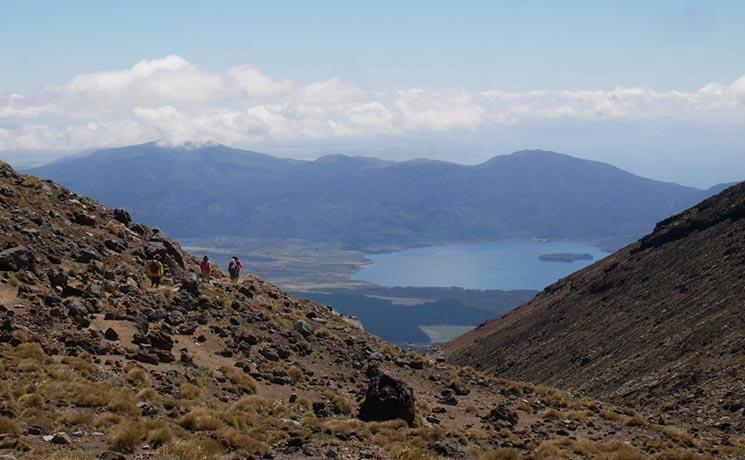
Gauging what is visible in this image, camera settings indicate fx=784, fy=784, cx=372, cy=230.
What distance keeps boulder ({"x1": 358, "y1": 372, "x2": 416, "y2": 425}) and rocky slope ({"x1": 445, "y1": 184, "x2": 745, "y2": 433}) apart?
60.3 ft

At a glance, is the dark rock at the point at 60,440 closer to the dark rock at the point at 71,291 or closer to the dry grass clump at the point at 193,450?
the dry grass clump at the point at 193,450

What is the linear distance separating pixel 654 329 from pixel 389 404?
45.9m

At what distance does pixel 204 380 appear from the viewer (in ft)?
78.3

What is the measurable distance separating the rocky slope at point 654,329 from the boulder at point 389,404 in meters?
18.4

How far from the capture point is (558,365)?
218 ft

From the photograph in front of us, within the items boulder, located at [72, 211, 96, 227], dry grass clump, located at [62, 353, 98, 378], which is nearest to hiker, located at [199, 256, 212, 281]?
boulder, located at [72, 211, 96, 227]

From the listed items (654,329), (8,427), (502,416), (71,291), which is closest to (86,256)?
(71,291)

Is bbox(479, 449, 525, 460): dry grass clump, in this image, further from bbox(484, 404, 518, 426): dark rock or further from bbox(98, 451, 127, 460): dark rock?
bbox(98, 451, 127, 460): dark rock

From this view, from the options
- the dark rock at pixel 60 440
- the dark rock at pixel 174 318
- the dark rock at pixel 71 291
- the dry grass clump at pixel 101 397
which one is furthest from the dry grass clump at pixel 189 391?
the dark rock at pixel 71 291

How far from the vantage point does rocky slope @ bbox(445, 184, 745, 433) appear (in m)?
44.6

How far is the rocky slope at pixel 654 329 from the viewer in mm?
44562

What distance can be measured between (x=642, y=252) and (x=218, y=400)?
80879mm

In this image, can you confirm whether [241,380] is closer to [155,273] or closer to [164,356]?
[164,356]

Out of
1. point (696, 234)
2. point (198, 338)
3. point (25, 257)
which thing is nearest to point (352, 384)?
point (198, 338)
